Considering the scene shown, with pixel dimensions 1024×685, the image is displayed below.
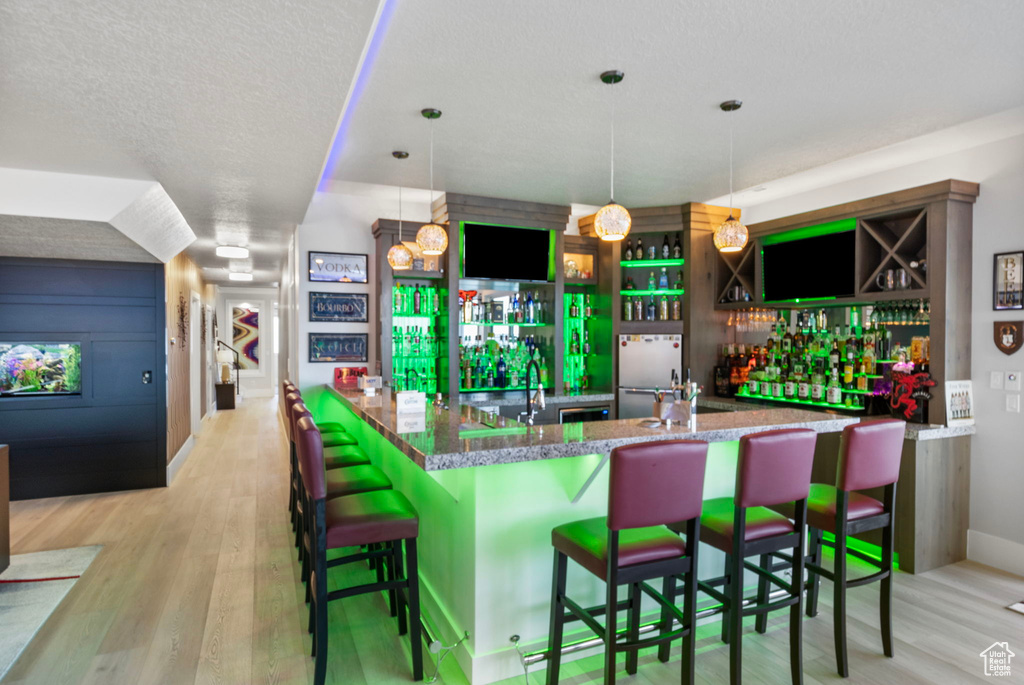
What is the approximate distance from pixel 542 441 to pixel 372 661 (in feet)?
4.45

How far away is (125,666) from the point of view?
2.68 metres

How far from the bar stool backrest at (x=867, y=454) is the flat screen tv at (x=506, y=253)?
148 inches

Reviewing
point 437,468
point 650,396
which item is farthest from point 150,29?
point 650,396

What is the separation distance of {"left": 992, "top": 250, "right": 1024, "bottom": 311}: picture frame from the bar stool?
6.47ft

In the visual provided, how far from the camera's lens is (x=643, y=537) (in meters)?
2.27

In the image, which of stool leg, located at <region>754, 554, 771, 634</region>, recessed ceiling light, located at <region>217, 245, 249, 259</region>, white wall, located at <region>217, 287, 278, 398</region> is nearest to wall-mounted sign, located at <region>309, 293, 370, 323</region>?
recessed ceiling light, located at <region>217, 245, 249, 259</region>

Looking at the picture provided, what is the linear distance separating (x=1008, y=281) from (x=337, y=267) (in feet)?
18.1

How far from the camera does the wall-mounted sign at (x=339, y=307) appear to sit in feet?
19.1

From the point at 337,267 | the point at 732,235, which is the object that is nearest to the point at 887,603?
the point at 732,235

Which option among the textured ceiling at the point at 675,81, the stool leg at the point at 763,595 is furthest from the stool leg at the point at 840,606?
the textured ceiling at the point at 675,81

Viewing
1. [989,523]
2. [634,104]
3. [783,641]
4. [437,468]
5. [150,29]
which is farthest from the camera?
[989,523]

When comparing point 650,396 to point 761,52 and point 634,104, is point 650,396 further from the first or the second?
point 761,52

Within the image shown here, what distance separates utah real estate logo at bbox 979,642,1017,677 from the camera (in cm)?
266

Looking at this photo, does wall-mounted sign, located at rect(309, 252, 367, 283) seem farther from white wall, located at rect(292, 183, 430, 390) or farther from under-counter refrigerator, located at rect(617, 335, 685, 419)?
under-counter refrigerator, located at rect(617, 335, 685, 419)
